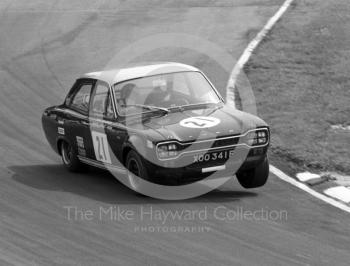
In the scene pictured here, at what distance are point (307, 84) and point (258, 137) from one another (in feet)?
19.4

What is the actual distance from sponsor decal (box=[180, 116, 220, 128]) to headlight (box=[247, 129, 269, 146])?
43 centimetres

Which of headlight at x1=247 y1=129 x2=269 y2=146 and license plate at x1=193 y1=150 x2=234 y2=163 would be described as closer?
license plate at x1=193 y1=150 x2=234 y2=163

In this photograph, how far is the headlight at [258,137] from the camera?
1002 centimetres

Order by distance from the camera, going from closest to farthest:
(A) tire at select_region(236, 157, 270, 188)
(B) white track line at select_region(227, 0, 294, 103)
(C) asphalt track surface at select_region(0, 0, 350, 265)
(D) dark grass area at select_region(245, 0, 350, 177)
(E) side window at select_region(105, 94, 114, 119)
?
(C) asphalt track surface at select_region(0, 0, 350, 265)
(A) tire at select_region(236, 157, 270, 188)
(E) side window at select_region(105, 94, 114, 119)
(D) dark grass area at select_region(245, 0, 350, 177)
(B) white track line at select_region(227, 0, 294, 103)

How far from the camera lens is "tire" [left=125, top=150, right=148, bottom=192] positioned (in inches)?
386

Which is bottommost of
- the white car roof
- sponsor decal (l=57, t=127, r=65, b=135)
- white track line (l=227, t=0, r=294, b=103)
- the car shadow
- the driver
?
white track line (l=227, t=0, r=294, b=103)

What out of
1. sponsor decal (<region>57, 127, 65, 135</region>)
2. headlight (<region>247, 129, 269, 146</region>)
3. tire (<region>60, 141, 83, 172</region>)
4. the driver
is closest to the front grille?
headlight (<region>247, 129, 269, 146</region>)

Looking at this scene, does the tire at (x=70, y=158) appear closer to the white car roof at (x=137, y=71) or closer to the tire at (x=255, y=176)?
the white car roof at (x=137, y=71)

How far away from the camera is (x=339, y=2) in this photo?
22.2 meters

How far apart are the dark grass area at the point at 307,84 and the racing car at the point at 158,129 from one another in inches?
63.6

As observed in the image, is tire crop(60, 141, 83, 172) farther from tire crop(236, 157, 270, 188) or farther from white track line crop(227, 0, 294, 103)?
white track line crop(227, 0, 294, 103)

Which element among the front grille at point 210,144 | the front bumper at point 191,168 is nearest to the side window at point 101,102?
the front bumper at point 191,168


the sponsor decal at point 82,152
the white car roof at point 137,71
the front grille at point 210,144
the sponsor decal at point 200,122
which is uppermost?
the white car roof at point 137,71

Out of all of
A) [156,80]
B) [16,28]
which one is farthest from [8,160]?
[16,28]
